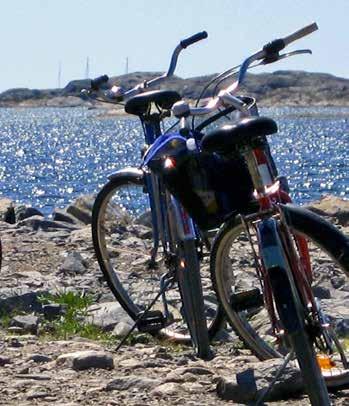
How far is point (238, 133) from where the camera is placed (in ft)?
17.2

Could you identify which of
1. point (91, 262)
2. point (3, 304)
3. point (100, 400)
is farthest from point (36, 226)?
point (100, 400)

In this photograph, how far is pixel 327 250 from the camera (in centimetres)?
559

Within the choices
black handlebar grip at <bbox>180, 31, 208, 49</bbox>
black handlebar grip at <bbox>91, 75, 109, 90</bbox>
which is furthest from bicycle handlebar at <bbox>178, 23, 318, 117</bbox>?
black handlebar grip at <bbox>91, 75, 109, 90</bbox>

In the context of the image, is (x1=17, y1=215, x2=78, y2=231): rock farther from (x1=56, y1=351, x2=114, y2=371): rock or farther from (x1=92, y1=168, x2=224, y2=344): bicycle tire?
(x1=56, y1=351, x2=114, y2=371): rock

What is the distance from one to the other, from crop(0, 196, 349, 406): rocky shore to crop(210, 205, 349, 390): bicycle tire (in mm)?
127

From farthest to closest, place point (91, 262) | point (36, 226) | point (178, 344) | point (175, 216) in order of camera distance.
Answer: point (36, 226), point (91, 262), point (178, 344), point (175, 216)

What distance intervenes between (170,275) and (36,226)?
9442 mm

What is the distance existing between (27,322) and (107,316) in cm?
48

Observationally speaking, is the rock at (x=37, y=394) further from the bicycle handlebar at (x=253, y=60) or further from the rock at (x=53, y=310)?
the rock at (x=53, y=310)

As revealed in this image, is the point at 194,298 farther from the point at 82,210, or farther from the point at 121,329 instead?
the point at 82,210

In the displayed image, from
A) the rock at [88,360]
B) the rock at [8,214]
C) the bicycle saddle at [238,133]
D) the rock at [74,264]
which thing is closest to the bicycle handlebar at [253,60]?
the bicycle saddle at [238,133]

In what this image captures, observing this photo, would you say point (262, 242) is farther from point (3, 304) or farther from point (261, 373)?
point (3, 304)

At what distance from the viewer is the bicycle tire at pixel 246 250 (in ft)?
18.3

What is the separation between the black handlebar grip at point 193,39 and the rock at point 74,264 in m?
4.29
